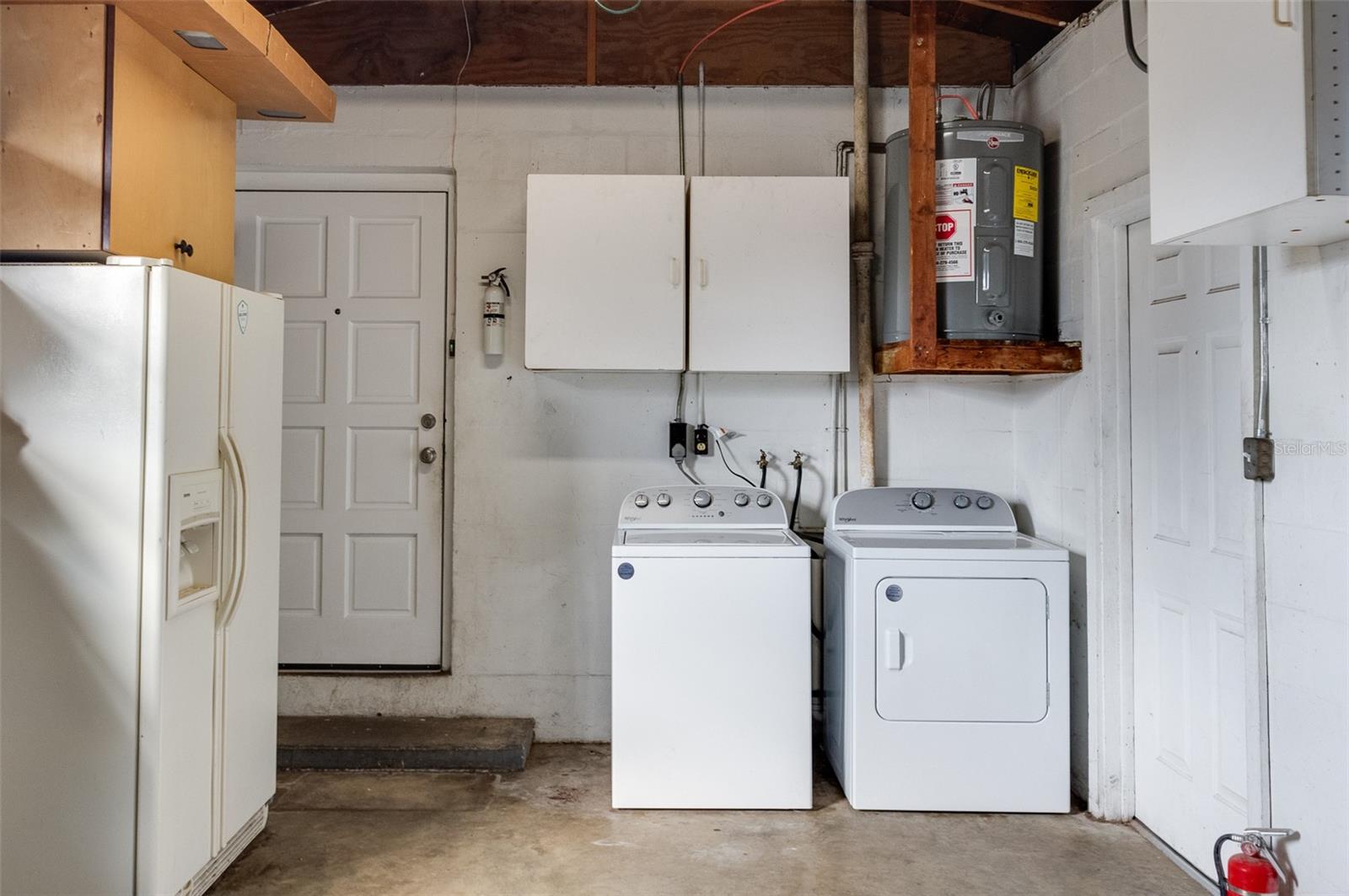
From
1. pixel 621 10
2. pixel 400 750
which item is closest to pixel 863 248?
pixel 621 10

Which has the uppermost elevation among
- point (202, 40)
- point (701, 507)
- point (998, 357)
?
point (202, 40)

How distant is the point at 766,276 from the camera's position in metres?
2.81

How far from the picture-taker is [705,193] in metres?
2.82

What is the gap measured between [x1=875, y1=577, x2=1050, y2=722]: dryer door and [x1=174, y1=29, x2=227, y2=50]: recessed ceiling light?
2336 mm

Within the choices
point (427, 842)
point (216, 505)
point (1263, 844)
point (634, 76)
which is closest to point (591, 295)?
point (634, 76)

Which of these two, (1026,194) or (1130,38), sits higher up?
(1130,38)

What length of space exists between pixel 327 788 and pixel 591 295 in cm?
183

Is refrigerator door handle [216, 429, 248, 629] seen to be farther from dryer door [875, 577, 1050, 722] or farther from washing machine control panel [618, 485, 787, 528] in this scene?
dryer door [875, 577, 1050, 722]

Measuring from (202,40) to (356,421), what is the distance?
1467 millimetres

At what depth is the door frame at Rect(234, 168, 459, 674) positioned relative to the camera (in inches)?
126

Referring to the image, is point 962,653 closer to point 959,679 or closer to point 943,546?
point 959,679

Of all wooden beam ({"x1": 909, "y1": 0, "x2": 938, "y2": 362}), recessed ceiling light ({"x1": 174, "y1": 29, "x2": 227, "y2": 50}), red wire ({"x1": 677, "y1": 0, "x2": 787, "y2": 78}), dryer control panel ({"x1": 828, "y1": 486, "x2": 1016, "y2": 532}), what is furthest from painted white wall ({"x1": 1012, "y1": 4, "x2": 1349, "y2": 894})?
recessed ceiling light ({"x1": 174, "y1": 29, "x2": 227, "y2": 50})

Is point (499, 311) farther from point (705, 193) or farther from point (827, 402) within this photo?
point (827, 402)

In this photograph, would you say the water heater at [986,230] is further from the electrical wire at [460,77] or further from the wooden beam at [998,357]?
the electrical wire at [460,77]
